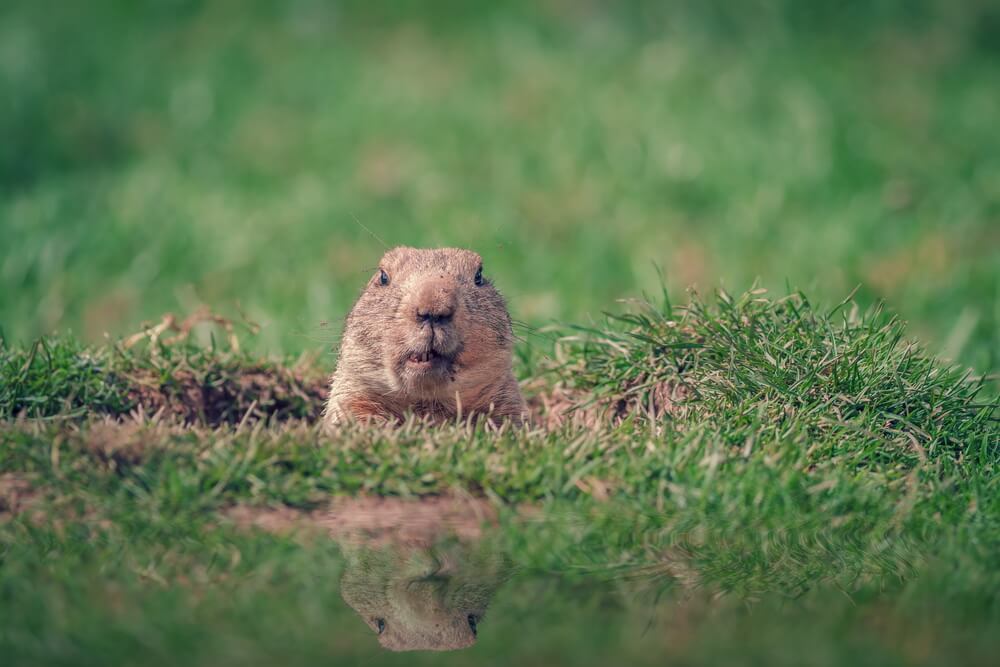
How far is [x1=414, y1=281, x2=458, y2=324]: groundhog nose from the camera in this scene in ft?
14.2

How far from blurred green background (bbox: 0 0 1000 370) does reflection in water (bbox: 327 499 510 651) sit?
1.90 m

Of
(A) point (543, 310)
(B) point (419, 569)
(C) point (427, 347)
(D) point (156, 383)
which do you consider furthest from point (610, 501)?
(A) point (543, 310)

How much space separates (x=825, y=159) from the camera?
9.20 m

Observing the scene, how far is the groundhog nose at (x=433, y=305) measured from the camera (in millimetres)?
4340

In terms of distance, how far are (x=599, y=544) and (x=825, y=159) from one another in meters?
6.25

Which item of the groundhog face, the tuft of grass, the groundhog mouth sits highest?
the groundhog face

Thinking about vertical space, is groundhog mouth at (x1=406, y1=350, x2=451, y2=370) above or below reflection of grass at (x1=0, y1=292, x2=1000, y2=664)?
above

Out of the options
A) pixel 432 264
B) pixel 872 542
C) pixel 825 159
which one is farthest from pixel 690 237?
pixel 872 542

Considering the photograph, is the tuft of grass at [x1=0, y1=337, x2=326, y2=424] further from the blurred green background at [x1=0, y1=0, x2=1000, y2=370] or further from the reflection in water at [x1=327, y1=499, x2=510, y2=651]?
the reflection in water at [x1=327, y1=499, x2=510, y2=651]

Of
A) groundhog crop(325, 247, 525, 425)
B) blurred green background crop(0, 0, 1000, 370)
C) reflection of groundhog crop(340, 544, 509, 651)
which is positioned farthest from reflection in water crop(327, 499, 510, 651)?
A: blurred green background crop(0, 0, 1000, 370)

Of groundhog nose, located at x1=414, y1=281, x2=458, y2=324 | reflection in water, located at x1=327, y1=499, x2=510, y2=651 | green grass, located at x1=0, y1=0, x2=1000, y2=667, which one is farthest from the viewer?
groundhog nose, located at x1=414, y1=281, x2=458, y2=324

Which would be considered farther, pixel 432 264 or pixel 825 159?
pixel 825 159

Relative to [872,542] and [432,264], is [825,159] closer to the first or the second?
[432,264]

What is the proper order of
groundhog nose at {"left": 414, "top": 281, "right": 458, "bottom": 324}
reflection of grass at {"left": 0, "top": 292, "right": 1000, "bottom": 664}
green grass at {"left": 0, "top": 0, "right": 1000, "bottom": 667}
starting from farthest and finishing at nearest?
groundhog nose at {"left": 414, "top": 281, "right": 458, "bottom": 324}, green grass at {"left": 0, "top": 0, "right": 1000, "bottom": 667}, reflection of grass at {"left": 0, "top": 292, "right": 1000, "bottom": 664}
